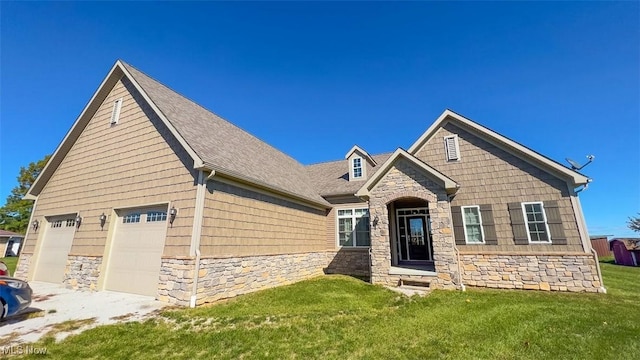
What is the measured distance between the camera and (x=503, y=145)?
36.0ft

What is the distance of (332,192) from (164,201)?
8.84 metres

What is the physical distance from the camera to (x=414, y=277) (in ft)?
31.5

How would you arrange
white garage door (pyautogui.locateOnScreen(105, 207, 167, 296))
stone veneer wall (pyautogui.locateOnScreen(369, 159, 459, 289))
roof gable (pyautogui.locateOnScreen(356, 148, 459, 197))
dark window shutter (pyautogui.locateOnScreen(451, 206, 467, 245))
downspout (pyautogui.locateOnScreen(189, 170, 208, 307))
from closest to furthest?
downspout (pyautogui.locateOnScreen(189, 170, 208, 307)), white garage door (pyautogui.locateOnScreen(105, 207, 167, 296)), stone veneer wall (pyautogui.locateOnScreen(369, 159, 459, 289)), roof gable (pyautogui.locateOnScreen(356, 148, 459, 197)), dark window shutter (pyautogui.locateOnScreen(451, 206, 467, 245))

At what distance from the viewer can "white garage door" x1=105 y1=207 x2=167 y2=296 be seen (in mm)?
8328

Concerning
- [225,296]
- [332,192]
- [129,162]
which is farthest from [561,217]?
[129,162]

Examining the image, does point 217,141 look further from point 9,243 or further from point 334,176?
point 9,243

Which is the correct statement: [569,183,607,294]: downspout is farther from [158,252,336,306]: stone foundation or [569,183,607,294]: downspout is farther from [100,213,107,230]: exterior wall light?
[100,213,107,230]: exterior wall light

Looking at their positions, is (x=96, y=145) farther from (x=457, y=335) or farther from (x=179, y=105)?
(x=457, y=335)

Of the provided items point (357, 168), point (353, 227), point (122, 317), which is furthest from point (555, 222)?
point (122, 317)

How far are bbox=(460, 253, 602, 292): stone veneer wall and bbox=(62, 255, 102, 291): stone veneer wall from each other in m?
13.9

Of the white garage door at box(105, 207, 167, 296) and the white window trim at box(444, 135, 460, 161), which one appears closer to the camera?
the white garage door at box(105, 207, 167, 296)

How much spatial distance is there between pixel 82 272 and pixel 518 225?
54.6 ft

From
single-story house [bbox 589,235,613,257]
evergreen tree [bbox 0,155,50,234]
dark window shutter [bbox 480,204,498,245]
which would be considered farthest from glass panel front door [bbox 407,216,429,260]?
evergreen tree [bbox 0,155,50,234]

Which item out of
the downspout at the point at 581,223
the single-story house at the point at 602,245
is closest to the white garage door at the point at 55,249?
the downspout at the point at 581,223
